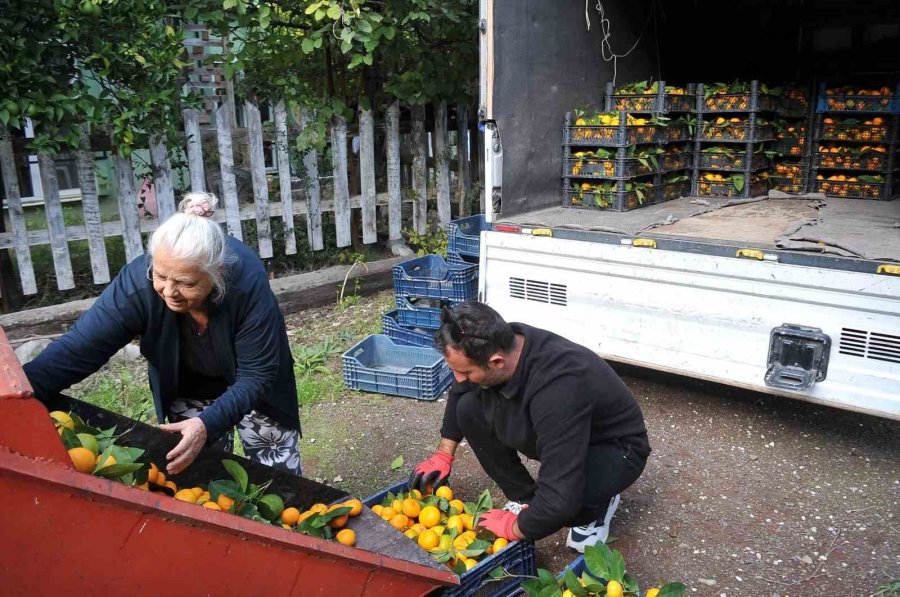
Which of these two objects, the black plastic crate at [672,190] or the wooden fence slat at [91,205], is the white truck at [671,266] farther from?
the wooden fence slat at [91,205]

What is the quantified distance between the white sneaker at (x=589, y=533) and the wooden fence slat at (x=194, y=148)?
13.9 feet

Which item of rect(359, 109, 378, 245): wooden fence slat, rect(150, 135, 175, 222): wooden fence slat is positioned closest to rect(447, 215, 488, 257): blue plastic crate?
rect(359, 109, 378, 245): wooden fence slat

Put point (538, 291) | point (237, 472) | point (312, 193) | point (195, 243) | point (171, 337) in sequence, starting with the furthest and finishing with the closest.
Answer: point (312, 193), point (538, 291), point (171, 337), point (237, 472), point (195, 243)

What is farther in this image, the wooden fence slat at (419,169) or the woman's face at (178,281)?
the wooden fence slat at (419,169)

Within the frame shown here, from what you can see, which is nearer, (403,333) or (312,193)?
(403,333)

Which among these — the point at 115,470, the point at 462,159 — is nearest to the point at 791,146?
the point at 462,159

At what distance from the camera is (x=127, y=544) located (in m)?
1.87

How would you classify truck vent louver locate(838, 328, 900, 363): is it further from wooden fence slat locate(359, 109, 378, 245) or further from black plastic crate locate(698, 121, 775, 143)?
wooden fence slat locate(359, 109, 378, 245)

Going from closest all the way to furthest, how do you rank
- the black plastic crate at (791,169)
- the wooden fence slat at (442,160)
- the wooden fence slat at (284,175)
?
1. the wooden fence slat at (284,175)
2. the black plastic crate at (791,169)
3. the wooden fence slat at (442,160)

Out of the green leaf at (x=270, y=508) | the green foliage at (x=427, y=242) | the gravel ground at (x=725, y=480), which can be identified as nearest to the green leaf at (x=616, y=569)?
the gravel ground at (x=725, y=480)

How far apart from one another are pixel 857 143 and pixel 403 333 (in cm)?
437

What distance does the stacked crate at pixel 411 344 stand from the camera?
524 centimetres

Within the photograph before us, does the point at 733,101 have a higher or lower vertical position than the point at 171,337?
higher

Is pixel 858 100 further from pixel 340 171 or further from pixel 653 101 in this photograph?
pixel 340 171
